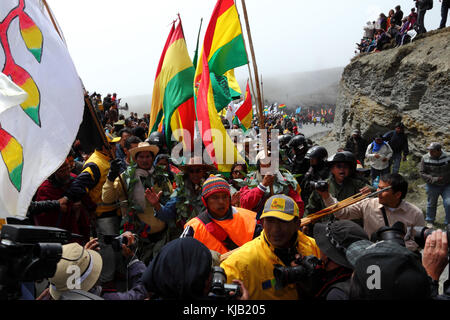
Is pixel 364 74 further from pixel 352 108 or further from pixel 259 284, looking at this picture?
pixel 259 284

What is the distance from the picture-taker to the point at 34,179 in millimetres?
2494

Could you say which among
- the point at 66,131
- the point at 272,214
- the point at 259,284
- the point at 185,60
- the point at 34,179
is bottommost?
the point at 259,284

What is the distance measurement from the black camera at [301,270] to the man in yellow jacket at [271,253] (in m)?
0.21

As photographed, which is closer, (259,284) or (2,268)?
(2,268)

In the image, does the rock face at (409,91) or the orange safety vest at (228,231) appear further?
the rock face at (409,91)

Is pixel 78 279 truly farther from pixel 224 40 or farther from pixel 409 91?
pixel 409 91

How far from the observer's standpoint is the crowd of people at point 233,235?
175 centimetres

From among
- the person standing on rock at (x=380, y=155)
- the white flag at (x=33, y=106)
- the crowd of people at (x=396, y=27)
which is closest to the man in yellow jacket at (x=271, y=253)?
the white flag at (x=33, y=106)

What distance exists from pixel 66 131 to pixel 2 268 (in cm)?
154

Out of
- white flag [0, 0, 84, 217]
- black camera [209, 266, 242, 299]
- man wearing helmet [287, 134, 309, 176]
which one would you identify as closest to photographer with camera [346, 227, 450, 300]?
black camera [209, 266, 242, 299]

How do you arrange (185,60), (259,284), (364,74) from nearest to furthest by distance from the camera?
(259,284) → (185,60) → (364,74)

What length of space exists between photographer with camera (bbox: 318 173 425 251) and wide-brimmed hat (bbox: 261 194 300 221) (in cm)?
109

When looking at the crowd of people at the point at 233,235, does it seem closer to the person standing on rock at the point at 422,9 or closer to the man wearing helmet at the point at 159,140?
the man wearing helmet at the point at 159,140
